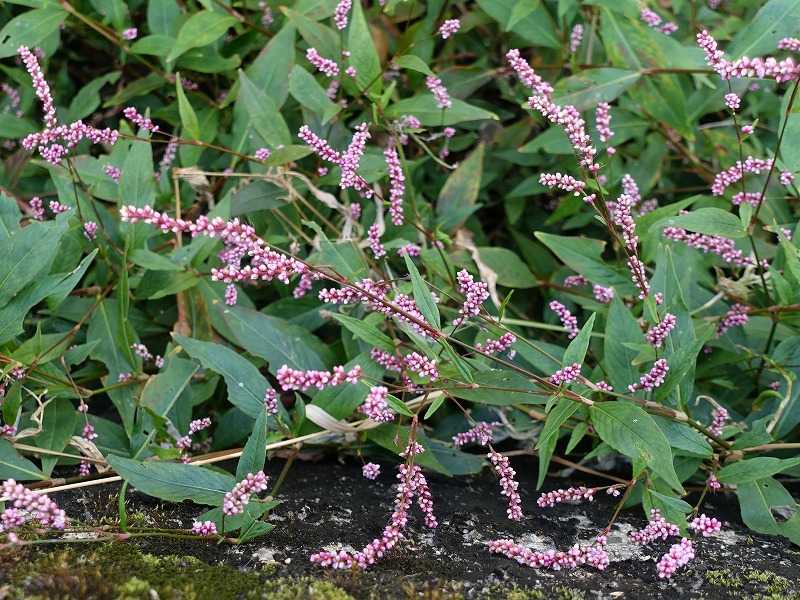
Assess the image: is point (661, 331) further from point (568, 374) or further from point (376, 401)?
point (376, 401)

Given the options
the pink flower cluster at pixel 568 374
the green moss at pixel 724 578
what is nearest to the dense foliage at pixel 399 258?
the pink flower cluster at pixel 568 374

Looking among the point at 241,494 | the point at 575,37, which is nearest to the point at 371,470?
the point at 241,494

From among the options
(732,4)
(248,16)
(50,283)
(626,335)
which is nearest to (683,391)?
(626,335)

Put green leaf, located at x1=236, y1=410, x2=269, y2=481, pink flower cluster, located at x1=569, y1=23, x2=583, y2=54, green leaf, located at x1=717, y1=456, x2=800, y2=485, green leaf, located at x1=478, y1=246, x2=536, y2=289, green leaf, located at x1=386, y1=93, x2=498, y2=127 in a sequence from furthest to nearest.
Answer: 1. pink flower cluster, located at x1=569, y1=23, x2=583, y2=54
2. green leaf, located at x1=478, y1=246, x2=536, y2=289
3. green leaf, located at x1=386, y1=93, x2=498, y2=127
4. green leaf, located at x1=717, y1=456, x2=800, y2=485
5. green leaf, located at x1=236, y1=410, x2=269, y2=481

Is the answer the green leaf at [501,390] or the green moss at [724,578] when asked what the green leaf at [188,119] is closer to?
the green leaf at [501,390]

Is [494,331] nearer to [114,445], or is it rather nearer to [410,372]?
[410,372]

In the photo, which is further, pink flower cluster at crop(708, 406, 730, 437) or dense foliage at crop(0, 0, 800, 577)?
pink flower cluster at crop(708, 406, 730, 437)

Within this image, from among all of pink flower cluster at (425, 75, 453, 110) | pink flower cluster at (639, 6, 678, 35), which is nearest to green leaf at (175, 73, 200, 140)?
pink flower cluster at (425, 75, 453, 110)

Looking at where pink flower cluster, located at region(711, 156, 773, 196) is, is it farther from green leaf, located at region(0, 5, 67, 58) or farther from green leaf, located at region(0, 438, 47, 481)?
green leaf, located at region(0, 5, 67, 58)
